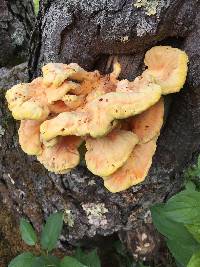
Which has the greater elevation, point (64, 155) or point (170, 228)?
point (64, 155)

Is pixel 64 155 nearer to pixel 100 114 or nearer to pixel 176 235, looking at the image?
pixel 100 114

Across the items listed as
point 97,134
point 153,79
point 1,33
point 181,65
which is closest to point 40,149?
point 97,134

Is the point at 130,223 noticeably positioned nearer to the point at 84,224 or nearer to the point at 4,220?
the point at 84,224

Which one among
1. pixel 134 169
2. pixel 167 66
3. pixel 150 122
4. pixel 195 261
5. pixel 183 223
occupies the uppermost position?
pixel 167 66

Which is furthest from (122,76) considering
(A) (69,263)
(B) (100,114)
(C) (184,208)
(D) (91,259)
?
(D) (91,259)

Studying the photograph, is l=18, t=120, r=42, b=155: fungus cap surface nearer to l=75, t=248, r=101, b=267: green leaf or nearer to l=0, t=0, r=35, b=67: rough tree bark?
l=75, t=248, r=101, b=267: green leaf

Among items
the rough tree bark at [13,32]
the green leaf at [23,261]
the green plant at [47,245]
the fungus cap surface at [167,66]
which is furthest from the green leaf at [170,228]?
the rough tree bark at [13,32]

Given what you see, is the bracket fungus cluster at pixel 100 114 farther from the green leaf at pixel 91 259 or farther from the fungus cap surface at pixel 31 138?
the green leaf at pixel 91 259

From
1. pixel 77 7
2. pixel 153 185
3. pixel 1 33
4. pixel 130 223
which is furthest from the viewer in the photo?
pixel 1 33
